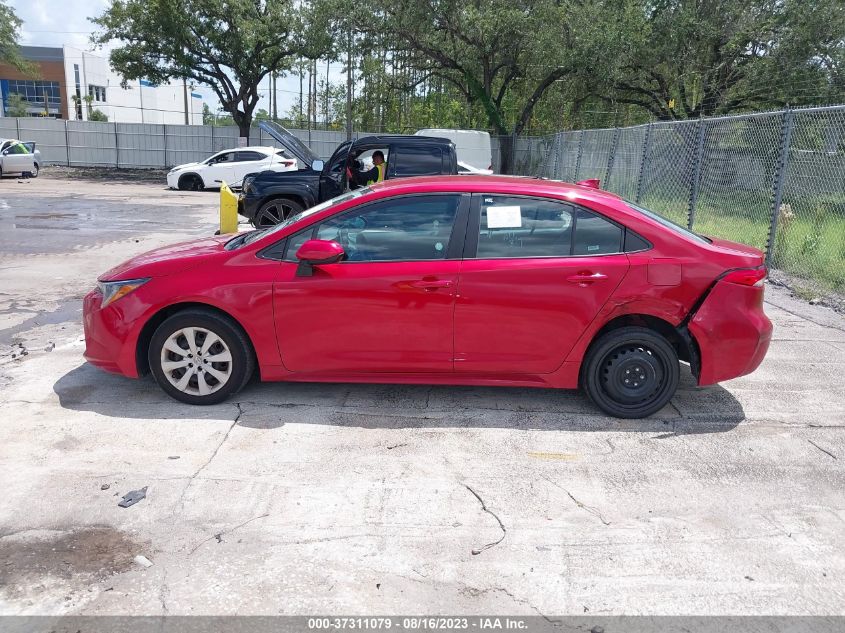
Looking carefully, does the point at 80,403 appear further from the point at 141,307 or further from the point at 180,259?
Result: the point at 180,259

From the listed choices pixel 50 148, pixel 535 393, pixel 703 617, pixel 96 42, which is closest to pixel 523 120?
pixel 96 42

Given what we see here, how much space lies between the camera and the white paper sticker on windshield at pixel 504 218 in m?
4.92

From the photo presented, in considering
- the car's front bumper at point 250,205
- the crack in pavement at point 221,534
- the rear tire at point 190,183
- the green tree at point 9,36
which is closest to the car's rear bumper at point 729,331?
the crack in pavement at point 221,534

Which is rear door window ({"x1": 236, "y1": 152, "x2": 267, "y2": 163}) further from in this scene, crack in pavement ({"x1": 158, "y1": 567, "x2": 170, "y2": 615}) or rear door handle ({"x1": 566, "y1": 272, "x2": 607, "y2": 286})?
crack in pavement ({"x1": 158, "y1": 567, "x2": 170, "y2": 615})

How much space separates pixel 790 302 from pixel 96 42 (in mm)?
31919

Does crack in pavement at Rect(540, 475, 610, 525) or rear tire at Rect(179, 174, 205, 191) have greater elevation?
rear tire at Rect(179, 174, 205, 191)

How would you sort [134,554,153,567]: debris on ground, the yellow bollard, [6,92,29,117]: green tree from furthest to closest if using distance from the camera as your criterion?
[6,92,29,117]: green tree → the yellow bollard → [134,554,153,567]: debris on ground

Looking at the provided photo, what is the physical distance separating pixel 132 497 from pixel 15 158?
2800 centimetres

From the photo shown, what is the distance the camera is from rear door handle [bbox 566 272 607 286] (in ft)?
15.7

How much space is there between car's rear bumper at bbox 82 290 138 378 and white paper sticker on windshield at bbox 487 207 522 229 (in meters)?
2.58

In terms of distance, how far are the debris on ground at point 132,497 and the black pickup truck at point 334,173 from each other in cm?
828

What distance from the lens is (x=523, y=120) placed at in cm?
2981

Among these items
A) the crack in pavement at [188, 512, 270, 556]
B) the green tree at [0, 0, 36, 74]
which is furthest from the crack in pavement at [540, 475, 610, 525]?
the green tree at [0, 0, 36, 74]

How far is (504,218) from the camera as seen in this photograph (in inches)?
194
